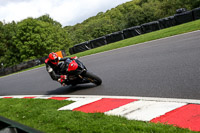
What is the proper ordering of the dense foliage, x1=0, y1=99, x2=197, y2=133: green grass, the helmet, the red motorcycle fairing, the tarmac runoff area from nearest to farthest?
x1=0, y1=99, x2=197, y2=133: green grass < the tarmac runoff area < the red motorcycle fairing < the helmet < the dense foliage

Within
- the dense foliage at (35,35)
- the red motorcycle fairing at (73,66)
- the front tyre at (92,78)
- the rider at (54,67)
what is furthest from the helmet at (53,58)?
the dense foliage at (35,35)

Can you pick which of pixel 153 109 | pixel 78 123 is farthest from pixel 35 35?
pixel 153 109

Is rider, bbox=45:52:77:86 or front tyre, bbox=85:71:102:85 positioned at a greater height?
rider, bbox=45:52:77:86

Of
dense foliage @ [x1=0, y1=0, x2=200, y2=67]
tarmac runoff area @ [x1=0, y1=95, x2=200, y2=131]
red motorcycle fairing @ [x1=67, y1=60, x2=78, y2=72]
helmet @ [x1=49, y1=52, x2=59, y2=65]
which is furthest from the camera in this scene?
dense foliage @ [x1=0, y1=0, x2=200, y2=67]

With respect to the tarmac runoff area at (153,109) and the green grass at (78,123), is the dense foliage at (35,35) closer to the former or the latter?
the green grass at (78,123)

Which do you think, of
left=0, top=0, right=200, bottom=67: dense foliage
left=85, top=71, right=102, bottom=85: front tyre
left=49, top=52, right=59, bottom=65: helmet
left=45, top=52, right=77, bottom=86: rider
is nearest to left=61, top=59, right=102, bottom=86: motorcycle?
left=85, top=71, right=102, bottom=85: front tyre

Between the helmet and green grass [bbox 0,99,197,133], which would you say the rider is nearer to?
the helmet

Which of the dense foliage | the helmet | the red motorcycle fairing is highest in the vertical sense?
the dense foliage

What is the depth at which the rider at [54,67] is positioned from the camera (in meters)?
8.47

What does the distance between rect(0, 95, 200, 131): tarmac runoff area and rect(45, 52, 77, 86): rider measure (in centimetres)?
242

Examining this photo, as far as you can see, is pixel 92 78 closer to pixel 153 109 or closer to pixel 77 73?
pixel 77 73

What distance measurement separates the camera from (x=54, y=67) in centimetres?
882

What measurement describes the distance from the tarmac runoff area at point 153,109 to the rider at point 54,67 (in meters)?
2.42

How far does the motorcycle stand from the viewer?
26.7 feet
